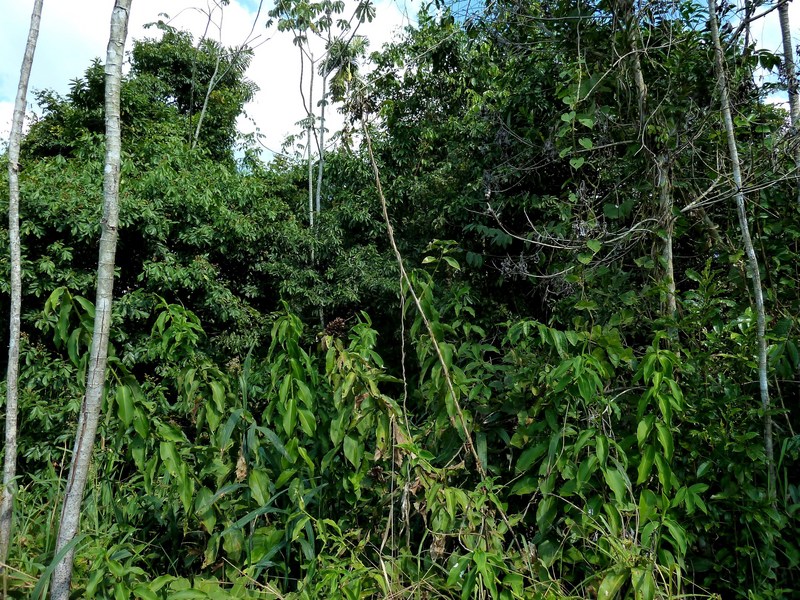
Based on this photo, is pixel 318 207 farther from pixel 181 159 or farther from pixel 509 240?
pixel 509 240

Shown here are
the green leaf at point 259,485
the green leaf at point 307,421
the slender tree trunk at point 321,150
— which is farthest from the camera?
the slender tree trunk at point 321,150

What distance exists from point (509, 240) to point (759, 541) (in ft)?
10.1

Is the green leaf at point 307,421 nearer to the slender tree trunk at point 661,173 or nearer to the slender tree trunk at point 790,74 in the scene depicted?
the slender tree trunk at point 661,173

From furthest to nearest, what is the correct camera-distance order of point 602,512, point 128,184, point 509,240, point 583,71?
point 128,184
point 509,240
point 583,71
point 602,512

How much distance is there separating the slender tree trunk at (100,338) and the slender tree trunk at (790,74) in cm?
265

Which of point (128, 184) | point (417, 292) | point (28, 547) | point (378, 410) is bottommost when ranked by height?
point (28, 547)

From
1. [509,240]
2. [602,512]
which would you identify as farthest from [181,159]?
[602,512]

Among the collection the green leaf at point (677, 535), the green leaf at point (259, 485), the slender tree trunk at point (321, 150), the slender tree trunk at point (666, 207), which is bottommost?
the green leaf at point (677, 535)

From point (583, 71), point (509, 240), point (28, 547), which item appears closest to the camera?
point (28, 547)

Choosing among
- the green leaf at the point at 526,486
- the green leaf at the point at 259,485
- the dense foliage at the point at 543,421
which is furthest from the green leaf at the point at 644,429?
the green leaf at the point at 259,485

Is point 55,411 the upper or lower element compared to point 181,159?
lower

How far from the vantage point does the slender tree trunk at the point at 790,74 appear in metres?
2.76

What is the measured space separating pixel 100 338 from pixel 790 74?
3.00m

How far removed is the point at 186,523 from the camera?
7.12ft
